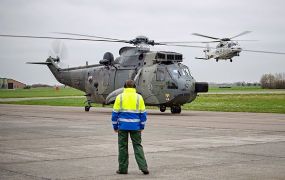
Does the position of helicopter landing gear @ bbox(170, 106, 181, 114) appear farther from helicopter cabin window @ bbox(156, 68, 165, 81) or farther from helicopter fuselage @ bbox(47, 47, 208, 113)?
helicopter cabin window @ bbox(156, 68, 165, 81)

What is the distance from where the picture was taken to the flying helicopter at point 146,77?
1216 inches

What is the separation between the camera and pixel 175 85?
101 ft

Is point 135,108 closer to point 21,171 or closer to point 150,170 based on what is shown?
point 150,170

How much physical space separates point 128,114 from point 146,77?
70.1ft

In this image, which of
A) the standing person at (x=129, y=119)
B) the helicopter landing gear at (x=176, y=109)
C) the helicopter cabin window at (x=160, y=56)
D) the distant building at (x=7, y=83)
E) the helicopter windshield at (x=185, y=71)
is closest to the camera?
the standing person at (x=129, y=119)

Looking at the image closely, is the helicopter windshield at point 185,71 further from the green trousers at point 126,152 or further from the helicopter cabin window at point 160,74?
the green trousers at point 126,152

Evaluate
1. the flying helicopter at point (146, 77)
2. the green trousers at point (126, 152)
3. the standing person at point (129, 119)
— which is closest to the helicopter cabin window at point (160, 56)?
the flying helicopter at point (146, 77)

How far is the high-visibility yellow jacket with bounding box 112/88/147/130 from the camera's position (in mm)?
10352

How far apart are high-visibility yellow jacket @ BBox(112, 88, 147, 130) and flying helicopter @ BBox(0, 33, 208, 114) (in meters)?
20.2

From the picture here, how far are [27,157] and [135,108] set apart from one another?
10.8 feet

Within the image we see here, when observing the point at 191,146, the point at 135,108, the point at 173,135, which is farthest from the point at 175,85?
the point at 135,108

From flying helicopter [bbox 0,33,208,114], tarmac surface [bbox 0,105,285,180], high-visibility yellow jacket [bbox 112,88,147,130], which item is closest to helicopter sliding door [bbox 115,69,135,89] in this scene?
flying helicopter [bbox 0,33,208,114]

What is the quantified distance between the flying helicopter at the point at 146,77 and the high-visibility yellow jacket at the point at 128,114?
20218mm

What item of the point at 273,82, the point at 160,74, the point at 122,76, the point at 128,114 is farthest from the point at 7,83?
the point at 128,114
